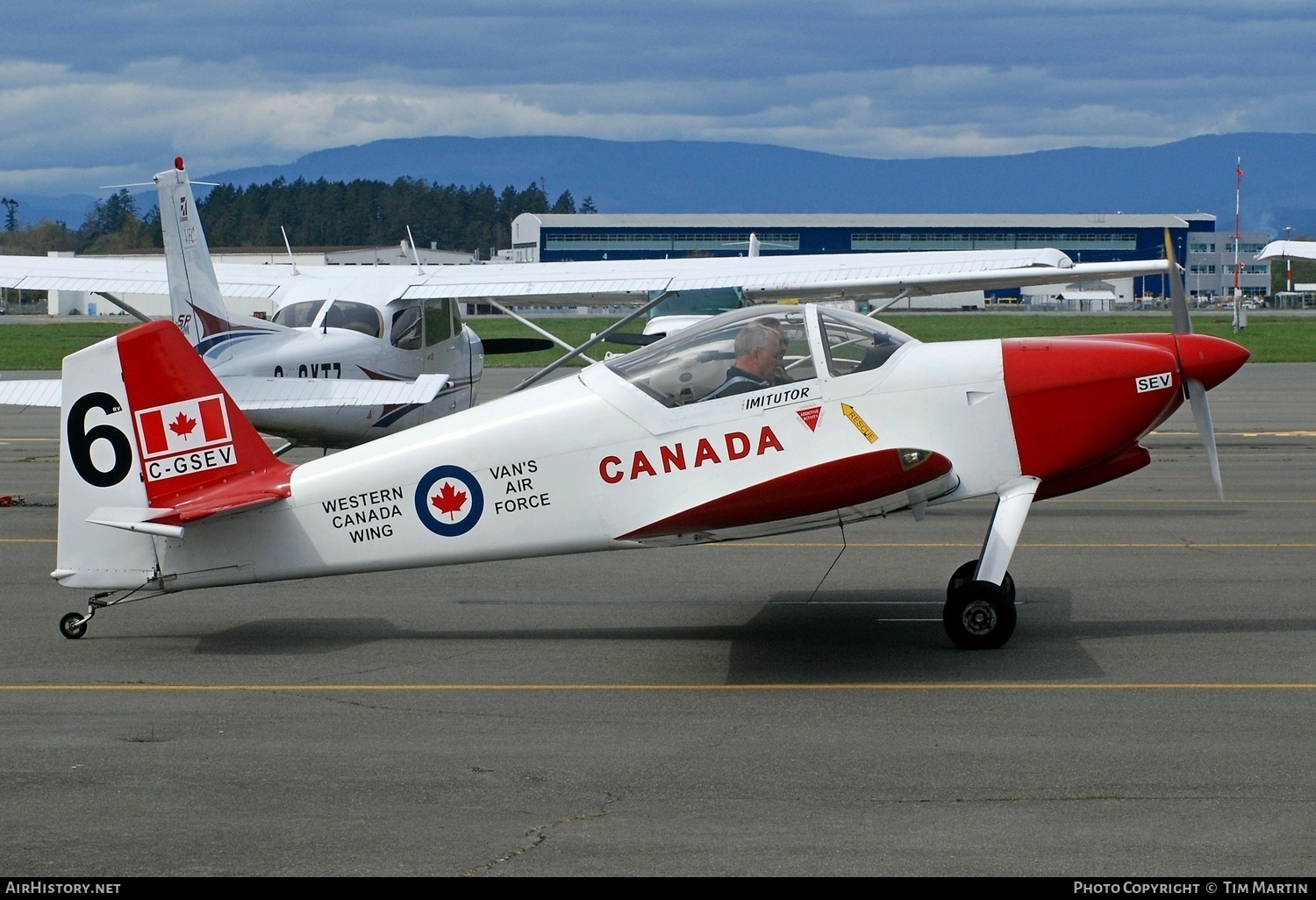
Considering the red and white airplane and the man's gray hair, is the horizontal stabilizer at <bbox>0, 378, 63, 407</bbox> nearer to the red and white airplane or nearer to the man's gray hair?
the red and white airplane

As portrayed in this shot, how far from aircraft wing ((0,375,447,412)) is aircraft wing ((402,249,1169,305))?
8.57 feet

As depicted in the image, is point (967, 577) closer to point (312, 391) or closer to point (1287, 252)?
point (312, 391)

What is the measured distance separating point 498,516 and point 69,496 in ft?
8.26

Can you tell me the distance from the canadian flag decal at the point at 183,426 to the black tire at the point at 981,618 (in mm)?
4460

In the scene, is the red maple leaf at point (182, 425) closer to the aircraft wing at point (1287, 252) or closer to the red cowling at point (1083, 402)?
the red cowling at point (1083, 402)

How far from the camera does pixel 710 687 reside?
304 inches

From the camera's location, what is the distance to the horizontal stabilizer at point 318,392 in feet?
42.7

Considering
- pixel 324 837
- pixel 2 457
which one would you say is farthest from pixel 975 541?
pixel 2 457

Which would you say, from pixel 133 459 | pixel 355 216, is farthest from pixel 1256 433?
pixel 355 216

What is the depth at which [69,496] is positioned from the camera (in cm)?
834

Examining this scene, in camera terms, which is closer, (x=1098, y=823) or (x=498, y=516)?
(x=1098, y=823)

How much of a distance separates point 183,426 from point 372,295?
737cm

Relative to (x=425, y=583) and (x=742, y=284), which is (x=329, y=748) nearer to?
(x=425, y=583)

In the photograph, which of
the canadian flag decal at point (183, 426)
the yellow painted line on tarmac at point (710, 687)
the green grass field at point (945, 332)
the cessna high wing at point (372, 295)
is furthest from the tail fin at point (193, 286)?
the green grass field at point (945, 332)
